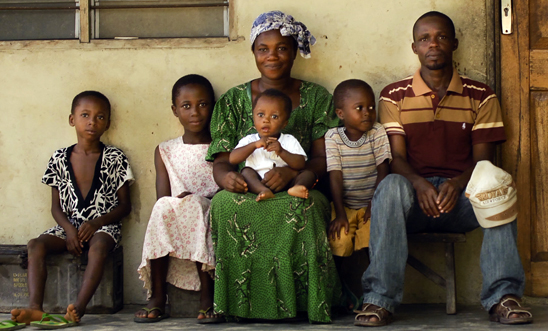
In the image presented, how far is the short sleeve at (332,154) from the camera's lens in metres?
3.71

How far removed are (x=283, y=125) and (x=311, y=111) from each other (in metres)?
0.38

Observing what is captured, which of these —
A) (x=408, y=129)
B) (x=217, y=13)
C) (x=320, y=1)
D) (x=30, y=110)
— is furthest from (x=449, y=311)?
(x=30, y=110)

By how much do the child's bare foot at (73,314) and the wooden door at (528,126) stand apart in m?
2.67

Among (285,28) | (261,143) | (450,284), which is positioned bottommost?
(450,284)

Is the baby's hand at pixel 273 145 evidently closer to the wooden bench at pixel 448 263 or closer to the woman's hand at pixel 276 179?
the woman's hand at pixel 276 179

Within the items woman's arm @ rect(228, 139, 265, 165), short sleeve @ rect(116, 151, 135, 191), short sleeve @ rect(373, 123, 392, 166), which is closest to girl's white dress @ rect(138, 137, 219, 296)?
woman's arm @ rect(228, 139, 265, 165)

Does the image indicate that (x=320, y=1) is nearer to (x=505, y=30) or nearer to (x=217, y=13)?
(x=217, y=13)

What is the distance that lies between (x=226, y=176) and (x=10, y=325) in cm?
136

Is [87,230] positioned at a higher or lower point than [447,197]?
lower

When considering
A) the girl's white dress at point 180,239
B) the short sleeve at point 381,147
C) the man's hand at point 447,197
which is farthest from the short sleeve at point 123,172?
the man's hand at point 447,197

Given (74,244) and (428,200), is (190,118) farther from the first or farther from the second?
(428,200)

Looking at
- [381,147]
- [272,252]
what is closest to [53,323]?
[272,252]

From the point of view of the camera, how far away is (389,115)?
3854mm

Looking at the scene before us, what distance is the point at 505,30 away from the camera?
13.1ft
